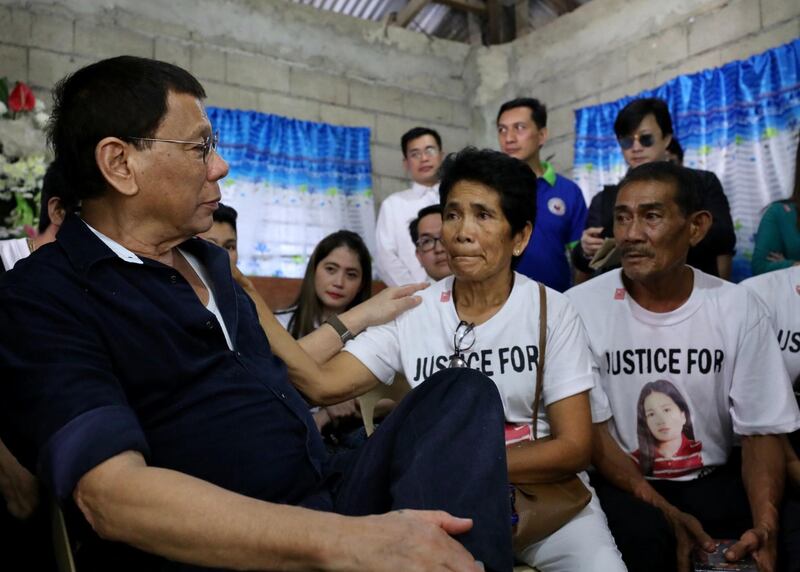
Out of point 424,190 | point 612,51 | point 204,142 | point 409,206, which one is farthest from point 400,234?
point 204,142

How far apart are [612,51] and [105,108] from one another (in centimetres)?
475

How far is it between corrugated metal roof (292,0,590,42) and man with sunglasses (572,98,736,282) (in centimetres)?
275

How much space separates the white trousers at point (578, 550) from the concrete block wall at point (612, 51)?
3.74 m

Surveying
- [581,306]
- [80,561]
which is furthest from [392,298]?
[80,561]

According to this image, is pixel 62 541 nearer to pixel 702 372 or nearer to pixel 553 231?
pixel 702 372

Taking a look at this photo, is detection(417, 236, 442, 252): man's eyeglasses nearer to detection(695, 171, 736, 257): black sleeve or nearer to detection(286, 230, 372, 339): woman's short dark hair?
detection(286, 230, 372, 339): woman's short dark hair

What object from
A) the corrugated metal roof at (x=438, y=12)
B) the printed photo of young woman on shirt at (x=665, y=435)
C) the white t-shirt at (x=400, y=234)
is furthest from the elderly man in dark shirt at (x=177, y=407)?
the corrugated metal roof at (x=438, y=12)

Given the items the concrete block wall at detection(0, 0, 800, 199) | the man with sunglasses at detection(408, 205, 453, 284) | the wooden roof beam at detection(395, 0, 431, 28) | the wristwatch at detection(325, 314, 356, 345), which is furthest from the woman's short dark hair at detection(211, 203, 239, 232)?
the wooden roof beam at detection(395, 0, 431, 28)

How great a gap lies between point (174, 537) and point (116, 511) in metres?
0.08

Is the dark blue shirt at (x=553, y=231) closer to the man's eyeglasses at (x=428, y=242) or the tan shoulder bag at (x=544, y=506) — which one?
the man's eyeglasses at (x=428, y=242)

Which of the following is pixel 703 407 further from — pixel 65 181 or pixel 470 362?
pixel 65 181

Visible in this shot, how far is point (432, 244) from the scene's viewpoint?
3094 mm

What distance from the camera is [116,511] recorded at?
36.9 inches

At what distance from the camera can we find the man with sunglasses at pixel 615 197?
3006 mm
